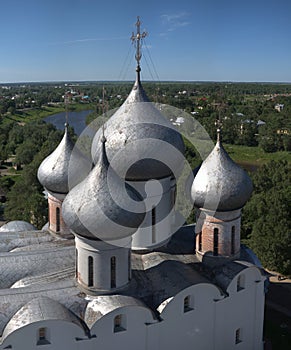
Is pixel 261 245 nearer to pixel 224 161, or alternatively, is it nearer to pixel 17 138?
pixel 224 161

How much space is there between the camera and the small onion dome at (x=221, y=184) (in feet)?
36.3

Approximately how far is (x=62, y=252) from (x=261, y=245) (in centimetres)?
967

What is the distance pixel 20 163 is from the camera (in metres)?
40.8

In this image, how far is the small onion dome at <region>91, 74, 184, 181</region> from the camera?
1078 centimetres

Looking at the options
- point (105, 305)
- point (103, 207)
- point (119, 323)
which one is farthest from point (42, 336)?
point (103, 207)

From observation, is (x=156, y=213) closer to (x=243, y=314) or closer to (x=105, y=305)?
(x=105, y=305)

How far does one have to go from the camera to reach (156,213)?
11719 mm

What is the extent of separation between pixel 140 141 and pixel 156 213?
2.10 m

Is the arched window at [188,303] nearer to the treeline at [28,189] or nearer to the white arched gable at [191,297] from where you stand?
the white arched gable at [191,297]

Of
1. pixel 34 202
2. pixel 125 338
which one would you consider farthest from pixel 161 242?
pixel 34 202

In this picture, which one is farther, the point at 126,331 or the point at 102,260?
the point at 102,260

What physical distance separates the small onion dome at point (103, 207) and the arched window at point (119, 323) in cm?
171

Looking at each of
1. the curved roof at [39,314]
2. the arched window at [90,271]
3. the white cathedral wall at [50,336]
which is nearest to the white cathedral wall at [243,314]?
the arched window at [90,271]

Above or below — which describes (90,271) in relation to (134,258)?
above
